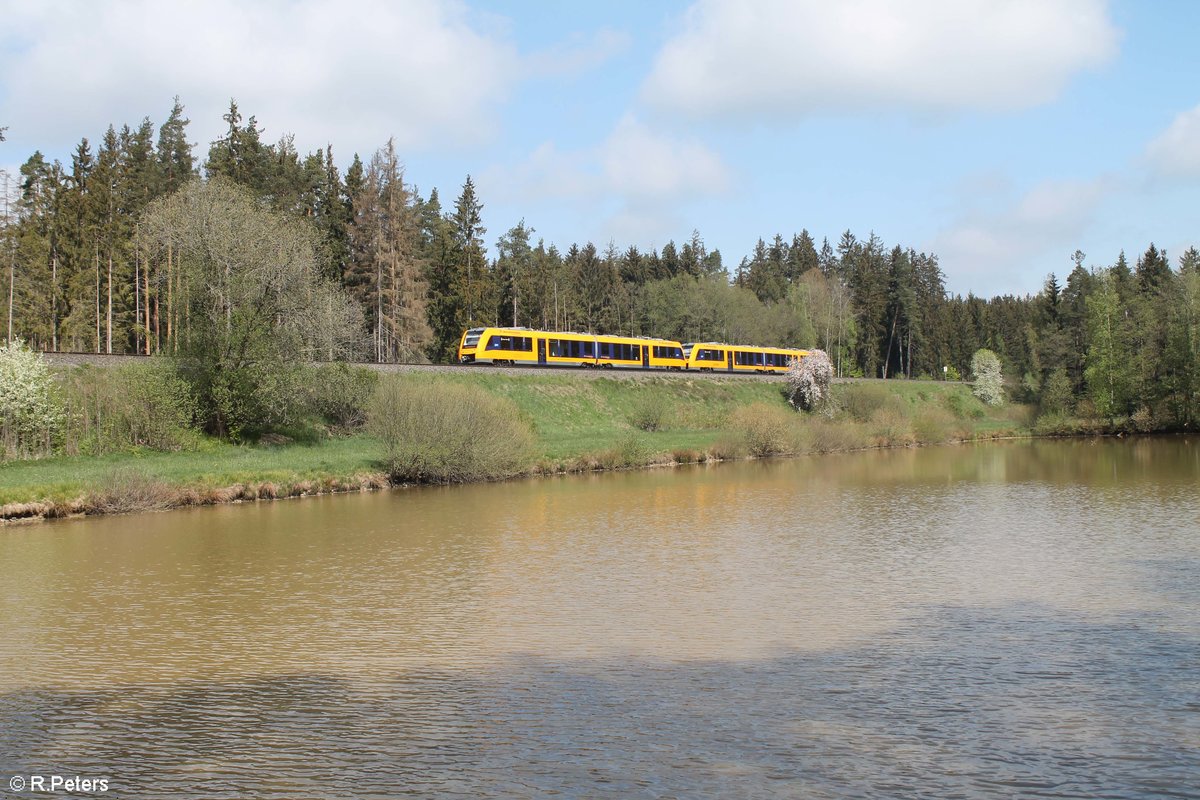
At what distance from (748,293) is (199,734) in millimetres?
102693

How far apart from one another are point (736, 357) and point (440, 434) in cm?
4547

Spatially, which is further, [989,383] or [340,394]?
[989,383]

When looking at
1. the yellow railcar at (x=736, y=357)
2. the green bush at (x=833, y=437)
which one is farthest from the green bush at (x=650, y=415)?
the yellow railcar at (x=736, y=357)

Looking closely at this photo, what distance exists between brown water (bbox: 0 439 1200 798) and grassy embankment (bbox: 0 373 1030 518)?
10.9ft

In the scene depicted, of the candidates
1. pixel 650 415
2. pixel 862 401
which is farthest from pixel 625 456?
pixel 862 401

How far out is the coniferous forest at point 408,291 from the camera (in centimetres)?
6138

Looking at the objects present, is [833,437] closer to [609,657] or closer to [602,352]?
[602,352]

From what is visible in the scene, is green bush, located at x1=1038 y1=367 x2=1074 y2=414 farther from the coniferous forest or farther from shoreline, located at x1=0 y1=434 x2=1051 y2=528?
shoreline, located at x1=0 y1=434 x2=1051 y2=528

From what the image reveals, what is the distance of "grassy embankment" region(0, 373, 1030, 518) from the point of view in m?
30.2

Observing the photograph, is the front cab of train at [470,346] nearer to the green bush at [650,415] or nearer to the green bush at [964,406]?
the green bush at [650,415]

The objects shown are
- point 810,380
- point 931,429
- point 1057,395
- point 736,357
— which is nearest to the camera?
point 931,429

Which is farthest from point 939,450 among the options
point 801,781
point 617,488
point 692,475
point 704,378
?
point 801,781

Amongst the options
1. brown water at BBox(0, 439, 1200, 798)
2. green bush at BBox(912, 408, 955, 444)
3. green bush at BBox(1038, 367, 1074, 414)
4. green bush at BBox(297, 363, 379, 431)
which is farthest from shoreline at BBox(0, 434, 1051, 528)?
green bush at BBox(1038, 367, 1074, 414)

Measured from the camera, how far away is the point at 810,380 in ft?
232
